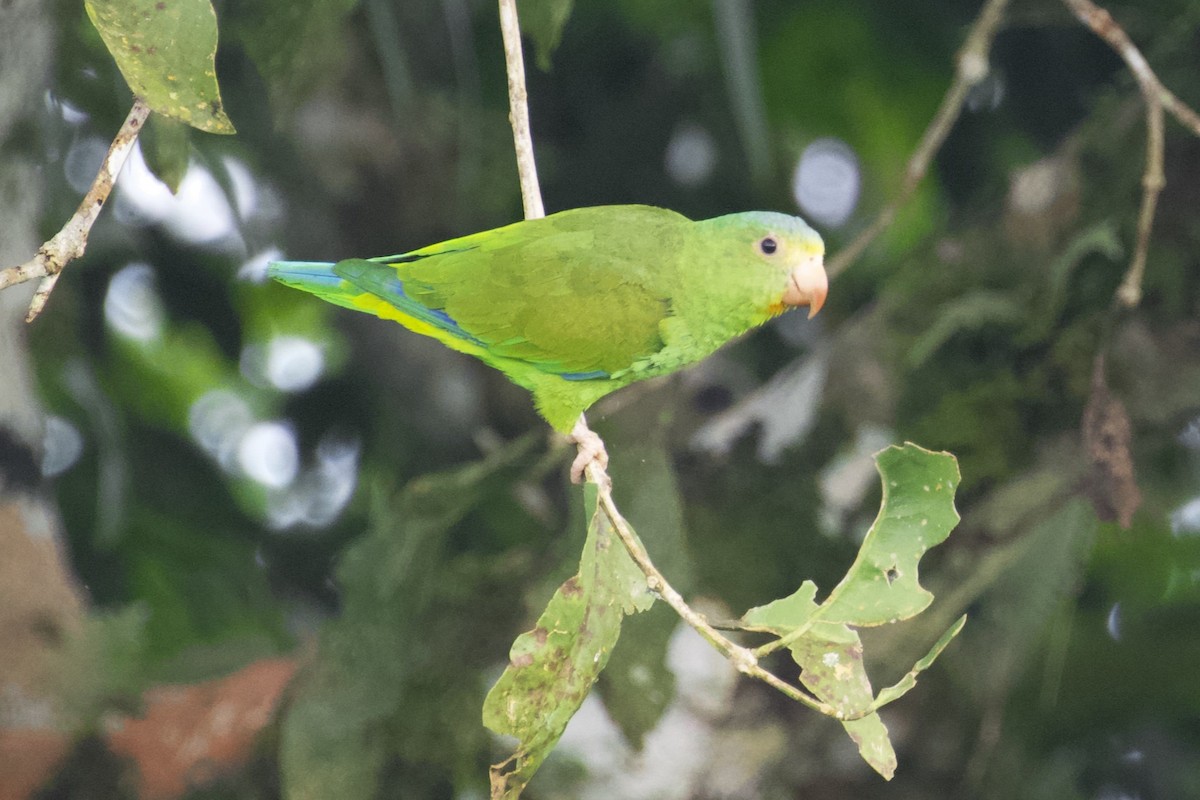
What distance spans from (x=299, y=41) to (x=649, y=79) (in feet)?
5.24

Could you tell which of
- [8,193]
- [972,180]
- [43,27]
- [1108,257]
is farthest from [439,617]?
[972,180]

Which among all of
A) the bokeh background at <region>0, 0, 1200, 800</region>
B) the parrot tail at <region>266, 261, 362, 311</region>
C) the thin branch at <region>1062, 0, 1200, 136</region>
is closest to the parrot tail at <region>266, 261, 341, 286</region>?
the parrot tail at <region>266, 261, 362, 311</region>

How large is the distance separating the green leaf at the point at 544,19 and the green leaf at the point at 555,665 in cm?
53

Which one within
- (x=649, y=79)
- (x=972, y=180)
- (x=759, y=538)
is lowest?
(x=759, y=538)

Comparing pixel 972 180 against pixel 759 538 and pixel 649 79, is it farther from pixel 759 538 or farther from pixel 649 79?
pixel 759 538

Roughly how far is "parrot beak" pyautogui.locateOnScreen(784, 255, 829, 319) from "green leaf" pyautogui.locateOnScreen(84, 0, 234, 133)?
655 millimetres

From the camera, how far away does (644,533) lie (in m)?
1.68

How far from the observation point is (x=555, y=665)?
3.30 feet

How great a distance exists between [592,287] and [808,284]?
248mm

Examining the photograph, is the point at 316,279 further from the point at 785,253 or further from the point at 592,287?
the point at 785,253

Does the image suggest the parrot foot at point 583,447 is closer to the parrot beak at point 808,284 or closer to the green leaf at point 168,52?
the parrot beak at point 808,284

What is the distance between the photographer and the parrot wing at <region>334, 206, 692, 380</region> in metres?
1.23

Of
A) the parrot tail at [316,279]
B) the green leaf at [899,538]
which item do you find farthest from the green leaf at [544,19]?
the green leaf at [899,538]

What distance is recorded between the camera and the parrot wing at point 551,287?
1.23m
